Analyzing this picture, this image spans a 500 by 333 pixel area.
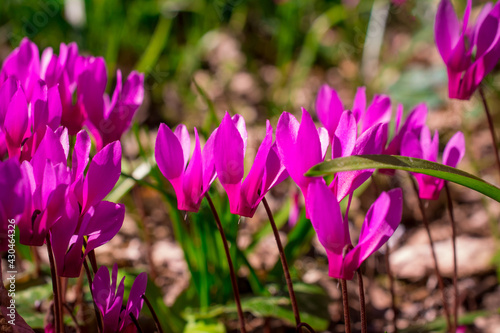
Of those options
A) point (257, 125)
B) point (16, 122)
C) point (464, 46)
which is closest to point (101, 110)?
point (16, 122)

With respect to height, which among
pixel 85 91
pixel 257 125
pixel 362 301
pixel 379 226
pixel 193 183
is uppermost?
pixel 257 125

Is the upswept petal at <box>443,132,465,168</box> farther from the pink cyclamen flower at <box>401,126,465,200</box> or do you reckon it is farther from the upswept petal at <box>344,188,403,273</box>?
the upswept petal at <box>344,188,403,273</box>

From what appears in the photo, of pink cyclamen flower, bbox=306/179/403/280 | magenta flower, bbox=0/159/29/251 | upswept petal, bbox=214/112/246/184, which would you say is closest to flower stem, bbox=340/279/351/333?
pink cyclamen flower, bbox=306/179/403/280

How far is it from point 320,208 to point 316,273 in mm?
1280

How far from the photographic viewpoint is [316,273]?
2016 mm

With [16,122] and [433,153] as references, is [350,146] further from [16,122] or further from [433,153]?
[16,122]

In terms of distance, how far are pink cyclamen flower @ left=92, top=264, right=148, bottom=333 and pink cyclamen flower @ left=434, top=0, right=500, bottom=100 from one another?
745mm

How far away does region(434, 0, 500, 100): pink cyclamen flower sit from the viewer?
1125mm

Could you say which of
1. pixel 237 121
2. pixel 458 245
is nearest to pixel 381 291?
pixel 458 245

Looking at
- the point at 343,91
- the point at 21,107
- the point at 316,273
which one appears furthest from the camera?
the point at 343,91

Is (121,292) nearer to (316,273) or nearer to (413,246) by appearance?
(316,273)

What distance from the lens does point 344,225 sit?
2.69 ft

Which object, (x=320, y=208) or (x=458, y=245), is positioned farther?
(x=458, y=245)

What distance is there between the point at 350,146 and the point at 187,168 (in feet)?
0.86
